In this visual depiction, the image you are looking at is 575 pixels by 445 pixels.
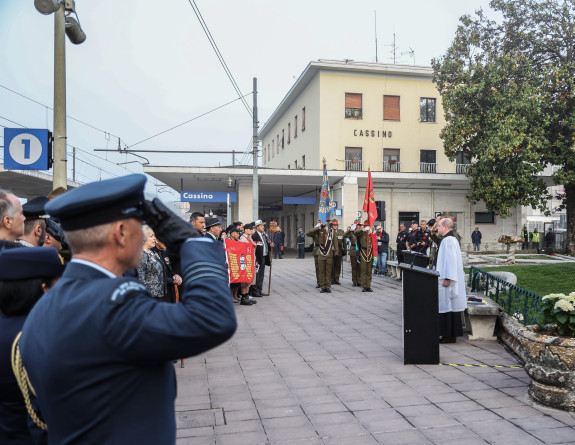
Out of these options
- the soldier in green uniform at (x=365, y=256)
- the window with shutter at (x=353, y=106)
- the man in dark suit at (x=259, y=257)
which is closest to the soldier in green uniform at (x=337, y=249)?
the soldier in green uniform at (x=365, y=256)

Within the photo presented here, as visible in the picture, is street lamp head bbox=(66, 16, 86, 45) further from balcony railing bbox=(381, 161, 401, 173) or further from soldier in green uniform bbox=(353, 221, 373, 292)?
balcony railing bbox=(381, 161, 401, 173)

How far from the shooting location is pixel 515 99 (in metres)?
23.3

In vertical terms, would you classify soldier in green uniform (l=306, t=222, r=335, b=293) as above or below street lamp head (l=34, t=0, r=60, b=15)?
below

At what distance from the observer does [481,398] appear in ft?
15.8

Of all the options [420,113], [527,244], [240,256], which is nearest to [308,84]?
[420,113]

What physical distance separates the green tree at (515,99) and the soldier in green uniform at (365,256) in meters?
12.8

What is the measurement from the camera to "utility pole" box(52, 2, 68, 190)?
654 centimetres

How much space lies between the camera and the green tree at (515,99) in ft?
75.3

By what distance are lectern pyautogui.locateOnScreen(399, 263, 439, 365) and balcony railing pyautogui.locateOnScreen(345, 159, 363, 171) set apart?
24186 mm

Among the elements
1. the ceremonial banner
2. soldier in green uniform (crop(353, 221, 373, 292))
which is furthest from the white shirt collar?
soldier in green uniform (crop(353, 221, 373, 292))

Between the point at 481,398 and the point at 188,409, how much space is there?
2937 millimetres

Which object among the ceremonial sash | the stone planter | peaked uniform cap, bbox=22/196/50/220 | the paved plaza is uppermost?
peaked uniform cap, bbox=22/196/50/220

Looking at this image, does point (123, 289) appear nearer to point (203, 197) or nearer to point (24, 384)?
point (24, 384)

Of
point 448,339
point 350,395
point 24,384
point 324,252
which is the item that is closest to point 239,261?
point 324,252
